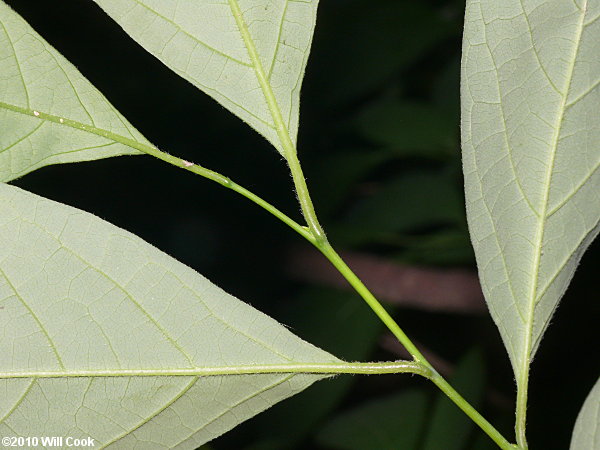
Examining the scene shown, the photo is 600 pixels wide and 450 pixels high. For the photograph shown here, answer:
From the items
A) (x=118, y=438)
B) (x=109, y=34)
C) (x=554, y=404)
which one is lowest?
(x=554, y=404)

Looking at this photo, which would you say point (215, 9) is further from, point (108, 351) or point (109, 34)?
point (109, 34)

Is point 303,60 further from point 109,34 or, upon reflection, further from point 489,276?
point 109,34

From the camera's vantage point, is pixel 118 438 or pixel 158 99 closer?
pixel 118 438

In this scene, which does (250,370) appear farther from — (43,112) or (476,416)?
(43,112)

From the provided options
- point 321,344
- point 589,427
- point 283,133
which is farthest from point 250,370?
point 321,344

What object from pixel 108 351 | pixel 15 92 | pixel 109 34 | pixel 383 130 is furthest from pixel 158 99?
pixel 108 351

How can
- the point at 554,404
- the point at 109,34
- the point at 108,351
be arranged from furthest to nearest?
the point at 109,34, the point at 554,404, the point at 108,351

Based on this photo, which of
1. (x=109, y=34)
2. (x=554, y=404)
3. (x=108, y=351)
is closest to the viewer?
(x=108, y=351)

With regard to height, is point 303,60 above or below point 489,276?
above
